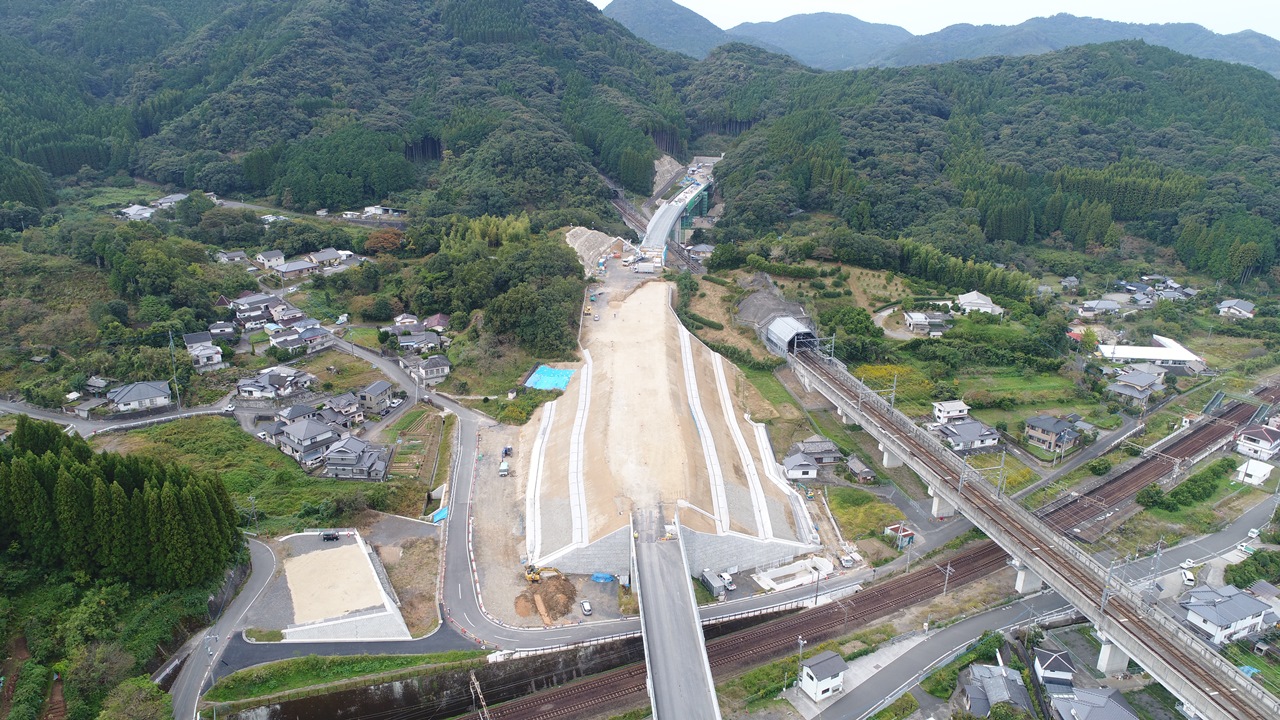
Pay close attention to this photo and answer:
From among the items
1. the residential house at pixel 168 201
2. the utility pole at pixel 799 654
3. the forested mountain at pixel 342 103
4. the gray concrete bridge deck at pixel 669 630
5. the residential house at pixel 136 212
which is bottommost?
the utility pole at pixel 799 654

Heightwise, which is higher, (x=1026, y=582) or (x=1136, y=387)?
(x=1136, y=387)

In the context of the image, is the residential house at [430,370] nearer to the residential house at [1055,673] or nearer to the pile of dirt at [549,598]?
the pile of dirt at [549,598]

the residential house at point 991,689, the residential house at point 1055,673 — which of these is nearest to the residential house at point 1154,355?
the residential house at point 1055,673

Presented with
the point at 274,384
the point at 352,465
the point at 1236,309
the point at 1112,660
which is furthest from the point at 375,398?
the point at 1236,309

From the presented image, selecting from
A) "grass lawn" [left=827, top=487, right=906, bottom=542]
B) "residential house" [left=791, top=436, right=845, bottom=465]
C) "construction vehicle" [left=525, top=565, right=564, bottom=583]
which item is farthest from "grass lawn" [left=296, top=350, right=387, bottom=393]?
"grass lawn" [left=827, top=487, right=906, bottom=542]

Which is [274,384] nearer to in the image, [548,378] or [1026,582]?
[548,378]

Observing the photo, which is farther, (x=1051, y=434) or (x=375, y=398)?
(x=375, y=398)

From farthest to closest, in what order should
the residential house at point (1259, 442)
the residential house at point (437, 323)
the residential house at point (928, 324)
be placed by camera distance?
the residential house at point (928, 324) → the residential house at point (437, 323) → the residential house at point (1259, 442)
